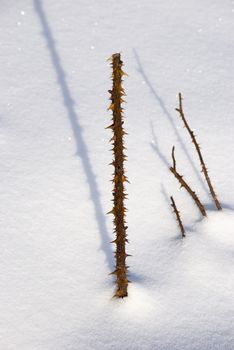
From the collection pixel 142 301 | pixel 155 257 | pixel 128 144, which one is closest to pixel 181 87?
pixel 128 144

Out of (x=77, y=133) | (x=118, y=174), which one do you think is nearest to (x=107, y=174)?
(x=77, y=133)

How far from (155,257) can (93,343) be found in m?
0.55

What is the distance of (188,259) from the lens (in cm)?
234

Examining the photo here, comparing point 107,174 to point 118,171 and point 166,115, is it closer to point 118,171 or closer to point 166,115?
point 166,115

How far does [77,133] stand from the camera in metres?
3.21

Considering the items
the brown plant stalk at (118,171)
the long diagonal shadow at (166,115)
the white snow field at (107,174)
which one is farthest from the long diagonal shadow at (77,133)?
the long diagonal shadow at (166,115)

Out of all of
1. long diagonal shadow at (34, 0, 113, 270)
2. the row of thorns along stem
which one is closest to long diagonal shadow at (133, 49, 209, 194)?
long diagonal shadow at (34, 0, 113, 270)

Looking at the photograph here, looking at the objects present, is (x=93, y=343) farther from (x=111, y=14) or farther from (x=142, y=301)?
(x=111, y=14)

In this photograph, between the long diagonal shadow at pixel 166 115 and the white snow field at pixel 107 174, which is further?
the long diagonal shadow at pixel 166 115

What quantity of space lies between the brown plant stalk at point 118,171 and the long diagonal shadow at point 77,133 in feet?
0.78

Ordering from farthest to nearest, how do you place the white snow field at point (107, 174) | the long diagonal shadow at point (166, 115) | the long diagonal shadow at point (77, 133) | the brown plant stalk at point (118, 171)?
the long diagonal shadow at point (166, 115) → the long diagonal shadow at point (77, 133) → the white snow field at point (107, 174) → the brown plant stalk at point (118, 171)

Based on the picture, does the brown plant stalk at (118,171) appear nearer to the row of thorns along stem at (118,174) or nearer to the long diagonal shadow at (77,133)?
the row of thorns along stem at (118,174)

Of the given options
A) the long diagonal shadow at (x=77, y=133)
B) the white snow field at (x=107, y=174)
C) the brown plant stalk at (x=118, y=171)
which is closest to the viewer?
the brown plant stalk at (x=118, y=171)

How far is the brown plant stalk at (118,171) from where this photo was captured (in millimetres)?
1819
